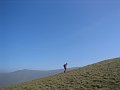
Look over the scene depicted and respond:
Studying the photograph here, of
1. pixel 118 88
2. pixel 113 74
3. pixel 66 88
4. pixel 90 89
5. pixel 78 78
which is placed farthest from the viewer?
pixel 78 78

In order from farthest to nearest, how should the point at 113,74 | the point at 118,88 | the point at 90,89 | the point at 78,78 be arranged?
1. the point at 78,78
2. the point at 113,74
3. the point at 90,89
4. the point at 118,88

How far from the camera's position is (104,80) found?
3012cm

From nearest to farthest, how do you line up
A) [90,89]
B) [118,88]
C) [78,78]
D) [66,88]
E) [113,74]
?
[118,88] → [90,89] → [66,88] → [113,74] → [78,78]

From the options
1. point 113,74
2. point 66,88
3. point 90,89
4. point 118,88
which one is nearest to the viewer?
point 118,88

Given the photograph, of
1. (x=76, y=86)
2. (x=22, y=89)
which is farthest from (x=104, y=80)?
(x=22, y=89)

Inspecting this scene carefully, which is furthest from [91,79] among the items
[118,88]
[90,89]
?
[118,88]

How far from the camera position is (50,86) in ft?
106

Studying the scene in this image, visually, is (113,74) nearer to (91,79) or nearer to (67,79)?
(91,79)

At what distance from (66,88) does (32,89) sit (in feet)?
18.3

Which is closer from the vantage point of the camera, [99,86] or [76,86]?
[99,86]

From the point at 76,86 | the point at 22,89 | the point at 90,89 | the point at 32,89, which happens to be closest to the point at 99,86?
the point at 90,89

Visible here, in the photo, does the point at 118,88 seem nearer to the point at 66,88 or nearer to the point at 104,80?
the point at 104,80

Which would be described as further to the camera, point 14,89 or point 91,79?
point 14,89

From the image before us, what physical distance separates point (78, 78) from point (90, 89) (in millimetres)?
6588
